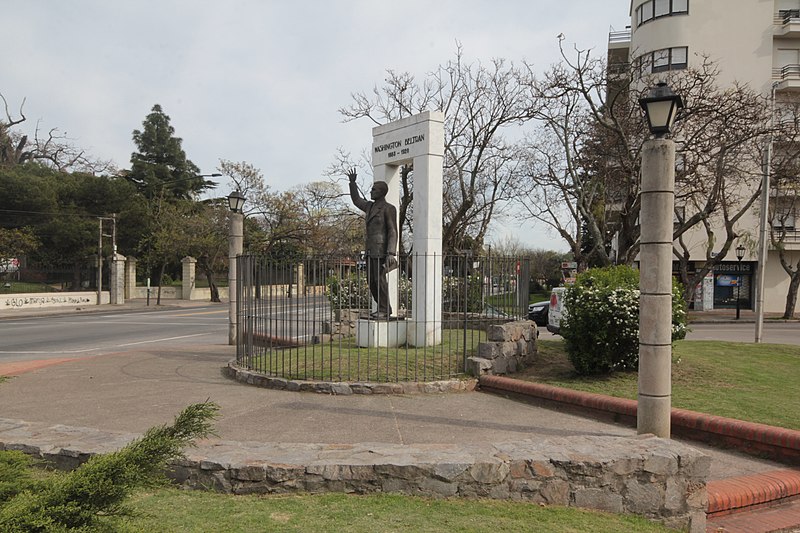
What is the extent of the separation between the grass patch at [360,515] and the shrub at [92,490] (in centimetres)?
134

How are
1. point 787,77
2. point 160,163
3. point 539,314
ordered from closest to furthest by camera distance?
point 539,314 → point 787,77 → point 160,163

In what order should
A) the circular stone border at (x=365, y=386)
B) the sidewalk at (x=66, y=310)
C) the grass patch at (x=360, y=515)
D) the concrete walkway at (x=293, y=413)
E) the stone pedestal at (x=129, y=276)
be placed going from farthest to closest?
the stone pedestal at (x=129, y=276)
the sidewalk at (x=66, y=310)
the circular stone border at (x=365, y=386)
the concrete walkway at (x=293, y=413)
the grass patch at (x=360, y=515)

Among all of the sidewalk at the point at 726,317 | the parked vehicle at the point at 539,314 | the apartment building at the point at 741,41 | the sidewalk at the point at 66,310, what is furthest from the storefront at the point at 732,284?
the sidewalk at the point at 66,310

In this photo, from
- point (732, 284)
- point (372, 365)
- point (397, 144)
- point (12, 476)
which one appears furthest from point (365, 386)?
point (732, 284)

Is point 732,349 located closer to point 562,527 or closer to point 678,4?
point 562,527

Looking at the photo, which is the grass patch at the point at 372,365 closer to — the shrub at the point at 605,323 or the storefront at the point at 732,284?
the shrub at the point at 605,323

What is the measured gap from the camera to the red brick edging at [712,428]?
6.12 metres

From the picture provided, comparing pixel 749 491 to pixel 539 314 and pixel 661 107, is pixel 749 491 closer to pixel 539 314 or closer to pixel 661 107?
pixel 661 107

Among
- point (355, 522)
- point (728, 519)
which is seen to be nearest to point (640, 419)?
point (728, 519)

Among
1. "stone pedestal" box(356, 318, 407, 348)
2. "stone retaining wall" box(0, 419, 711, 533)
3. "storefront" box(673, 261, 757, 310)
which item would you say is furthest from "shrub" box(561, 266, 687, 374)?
"storefront" box(673, 261, 757, 310)

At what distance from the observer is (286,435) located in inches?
258

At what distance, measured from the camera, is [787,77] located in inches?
1326

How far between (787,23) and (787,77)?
2810mm

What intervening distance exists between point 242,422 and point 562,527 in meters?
4.12
